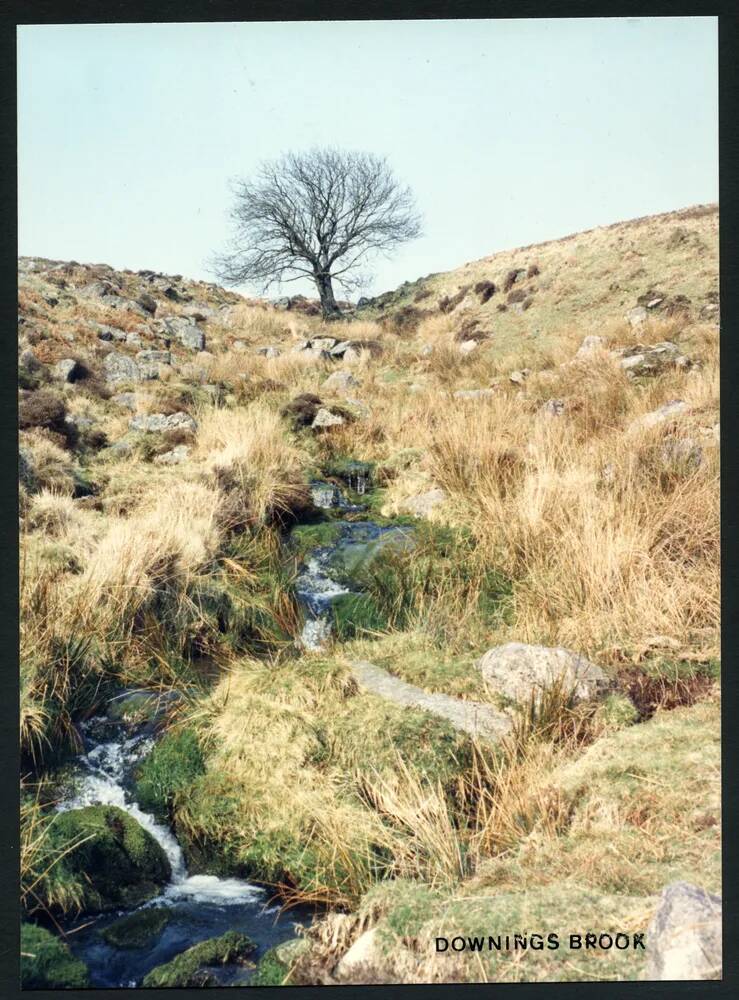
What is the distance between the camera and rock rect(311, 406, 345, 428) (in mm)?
4551

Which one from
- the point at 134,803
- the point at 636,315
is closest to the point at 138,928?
the point at 134,803

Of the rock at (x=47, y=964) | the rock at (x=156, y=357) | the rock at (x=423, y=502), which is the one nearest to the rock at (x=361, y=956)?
the rock at (x=47, y=964)

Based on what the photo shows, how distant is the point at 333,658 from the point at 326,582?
0.51 metres

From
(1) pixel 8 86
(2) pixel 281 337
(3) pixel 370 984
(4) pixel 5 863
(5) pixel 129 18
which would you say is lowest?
(3) pixel 370 984

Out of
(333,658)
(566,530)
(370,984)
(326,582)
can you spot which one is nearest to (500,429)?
(566,530)

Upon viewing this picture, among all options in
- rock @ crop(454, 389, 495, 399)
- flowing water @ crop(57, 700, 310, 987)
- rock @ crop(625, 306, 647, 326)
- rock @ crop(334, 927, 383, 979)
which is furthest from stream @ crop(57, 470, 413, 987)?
rock @ crop(625, 306, 647, 326)

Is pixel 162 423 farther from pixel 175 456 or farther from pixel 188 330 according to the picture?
pixel 188 330

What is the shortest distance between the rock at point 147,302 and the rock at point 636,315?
301 centimetres

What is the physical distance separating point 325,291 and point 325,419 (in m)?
0.75

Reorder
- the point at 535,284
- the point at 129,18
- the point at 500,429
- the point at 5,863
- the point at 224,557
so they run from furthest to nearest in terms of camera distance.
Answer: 1. the point at 535,284
2. the point at 500,429
3. the point at 224,557
4. the point at 129,18
5. the point at 5,863

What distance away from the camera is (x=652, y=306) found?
4898 millimetres

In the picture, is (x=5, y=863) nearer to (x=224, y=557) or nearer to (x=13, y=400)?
(x=224, y=557)

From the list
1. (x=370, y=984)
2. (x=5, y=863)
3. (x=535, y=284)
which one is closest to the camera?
(x=370, y=984)

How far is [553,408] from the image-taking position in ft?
14.7
